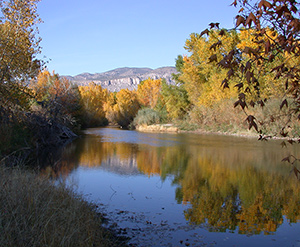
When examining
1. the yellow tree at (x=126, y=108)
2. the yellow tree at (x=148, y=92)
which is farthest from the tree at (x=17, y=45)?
the yellow tree at (x=148, y=92)

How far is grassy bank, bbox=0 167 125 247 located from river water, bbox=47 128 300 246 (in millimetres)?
943

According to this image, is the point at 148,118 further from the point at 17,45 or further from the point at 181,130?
the point at 17,45

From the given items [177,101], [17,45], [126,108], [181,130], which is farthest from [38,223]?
[126,108]

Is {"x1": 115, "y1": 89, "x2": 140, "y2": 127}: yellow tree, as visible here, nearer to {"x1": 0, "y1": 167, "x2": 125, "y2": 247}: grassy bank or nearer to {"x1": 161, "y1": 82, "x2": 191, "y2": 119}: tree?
{"x1": 161, "y1": 82, "x2": 191, "y2": 119}: tree

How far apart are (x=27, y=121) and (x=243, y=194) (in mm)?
9976

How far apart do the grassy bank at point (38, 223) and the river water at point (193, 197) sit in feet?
3.09

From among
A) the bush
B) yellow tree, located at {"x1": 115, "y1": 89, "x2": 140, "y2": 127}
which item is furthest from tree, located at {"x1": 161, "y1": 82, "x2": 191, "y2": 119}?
yellow tree, located at {"x1": 115, "y1": 89, "x2": 140, "y2": 127}

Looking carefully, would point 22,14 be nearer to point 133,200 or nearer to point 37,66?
point 37,66

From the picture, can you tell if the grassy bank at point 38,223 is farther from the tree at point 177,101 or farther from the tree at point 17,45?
the tree at point 177,101

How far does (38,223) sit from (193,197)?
5.56m

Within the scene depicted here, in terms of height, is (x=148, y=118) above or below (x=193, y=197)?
above

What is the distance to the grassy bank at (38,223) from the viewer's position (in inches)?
175

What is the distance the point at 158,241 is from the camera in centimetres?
612

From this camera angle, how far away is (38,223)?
4805 mm
